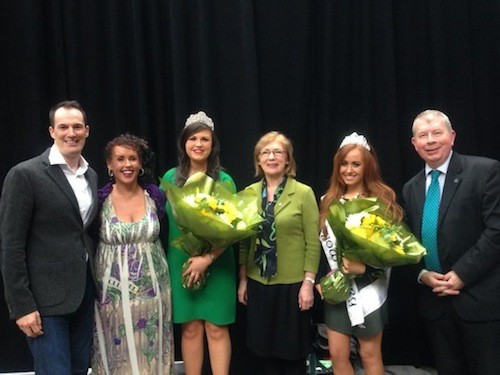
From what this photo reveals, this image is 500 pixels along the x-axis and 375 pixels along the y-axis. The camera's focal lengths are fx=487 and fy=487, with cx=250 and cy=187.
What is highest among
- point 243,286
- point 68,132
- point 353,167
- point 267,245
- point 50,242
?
point 68,132

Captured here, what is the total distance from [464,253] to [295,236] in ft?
2.62

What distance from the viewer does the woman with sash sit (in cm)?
234

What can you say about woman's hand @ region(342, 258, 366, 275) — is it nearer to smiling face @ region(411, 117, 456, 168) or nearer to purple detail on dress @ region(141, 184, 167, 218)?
smiling face @ region(411, 117, 456, 168)

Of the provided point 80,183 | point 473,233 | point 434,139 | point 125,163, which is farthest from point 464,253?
point 80,183

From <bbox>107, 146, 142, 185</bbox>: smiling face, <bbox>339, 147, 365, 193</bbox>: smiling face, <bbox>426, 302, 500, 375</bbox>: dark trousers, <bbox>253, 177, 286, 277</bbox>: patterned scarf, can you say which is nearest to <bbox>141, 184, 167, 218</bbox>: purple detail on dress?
<bbox>107, 146, 142, 185</bbox>: smiling face

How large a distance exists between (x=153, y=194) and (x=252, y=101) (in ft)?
3.20

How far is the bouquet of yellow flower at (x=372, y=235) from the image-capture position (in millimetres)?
2096

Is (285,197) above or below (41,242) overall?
above

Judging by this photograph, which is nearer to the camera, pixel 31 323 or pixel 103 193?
pixel 31 323

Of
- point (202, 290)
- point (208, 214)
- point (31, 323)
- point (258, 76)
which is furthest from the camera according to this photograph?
point (258, 76)

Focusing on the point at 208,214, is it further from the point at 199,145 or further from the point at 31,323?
the point at 31,323

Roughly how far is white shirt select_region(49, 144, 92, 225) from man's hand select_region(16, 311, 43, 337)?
0.45 m

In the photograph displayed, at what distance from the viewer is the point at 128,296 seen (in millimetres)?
2355

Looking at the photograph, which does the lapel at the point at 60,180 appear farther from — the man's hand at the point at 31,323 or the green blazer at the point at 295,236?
the green blazer at the point at 295,236
